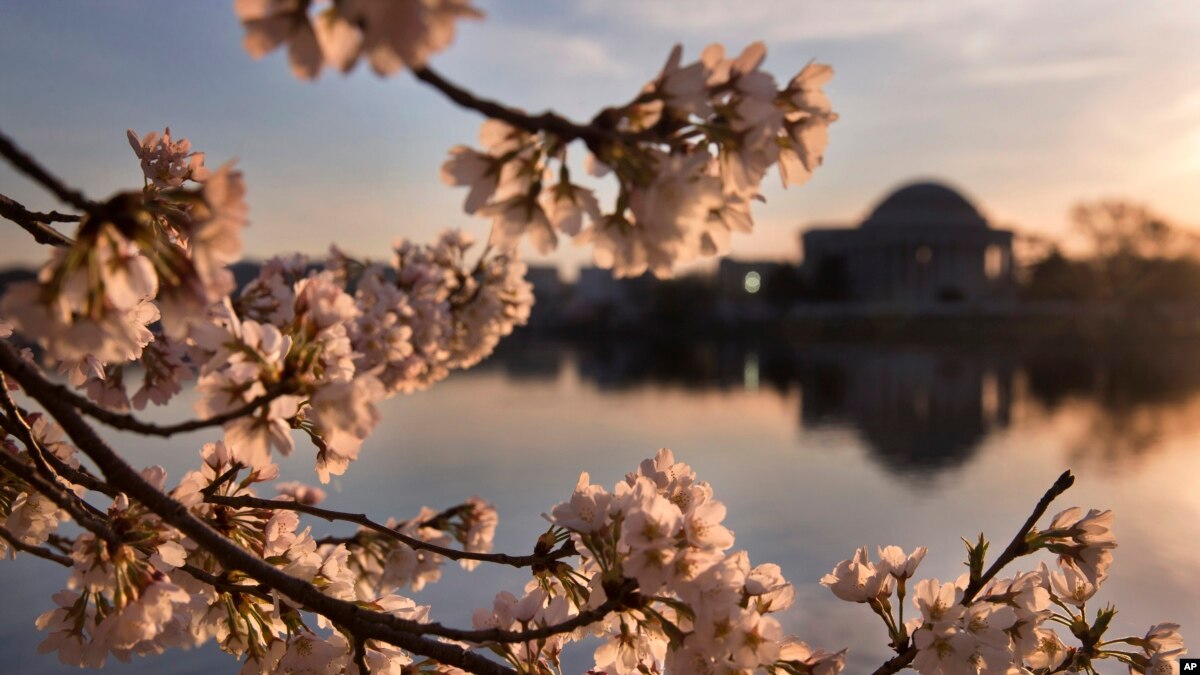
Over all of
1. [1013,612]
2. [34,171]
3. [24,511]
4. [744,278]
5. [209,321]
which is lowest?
[1013,612]

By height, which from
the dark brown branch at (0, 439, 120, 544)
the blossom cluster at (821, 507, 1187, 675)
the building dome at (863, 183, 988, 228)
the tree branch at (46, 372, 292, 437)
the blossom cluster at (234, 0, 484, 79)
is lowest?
the blossom cluster at (821, 507, 1187, 675)

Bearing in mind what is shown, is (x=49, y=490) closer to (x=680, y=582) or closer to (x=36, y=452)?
(x=36, y=452)

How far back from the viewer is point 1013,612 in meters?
1.35

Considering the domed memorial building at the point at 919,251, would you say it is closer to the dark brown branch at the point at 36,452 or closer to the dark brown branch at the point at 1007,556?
the dark brown branch at the point at 1007,556

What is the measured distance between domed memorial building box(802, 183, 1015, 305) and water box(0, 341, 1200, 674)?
26800 millimetres

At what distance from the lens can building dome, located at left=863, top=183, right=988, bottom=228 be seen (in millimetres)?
58662

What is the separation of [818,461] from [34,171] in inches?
608

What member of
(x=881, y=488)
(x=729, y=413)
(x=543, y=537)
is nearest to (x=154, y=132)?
(x=543, y=537)

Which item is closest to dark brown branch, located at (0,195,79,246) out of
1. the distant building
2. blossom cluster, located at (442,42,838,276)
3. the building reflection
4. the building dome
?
blossom cluster, located at (442,42,838,276)

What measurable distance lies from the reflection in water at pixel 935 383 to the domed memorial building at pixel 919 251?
13229 millimetres

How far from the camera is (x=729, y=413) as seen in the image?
21.6 meters

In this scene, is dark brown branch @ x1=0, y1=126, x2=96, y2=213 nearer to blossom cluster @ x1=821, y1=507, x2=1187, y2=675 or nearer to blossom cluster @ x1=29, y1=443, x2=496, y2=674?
blossom cluster @ x1=29, y1=443, x2=496, y2=674

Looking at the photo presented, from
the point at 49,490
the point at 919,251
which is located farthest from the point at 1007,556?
the point at 919,251

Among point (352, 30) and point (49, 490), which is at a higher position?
point (352, 30)
